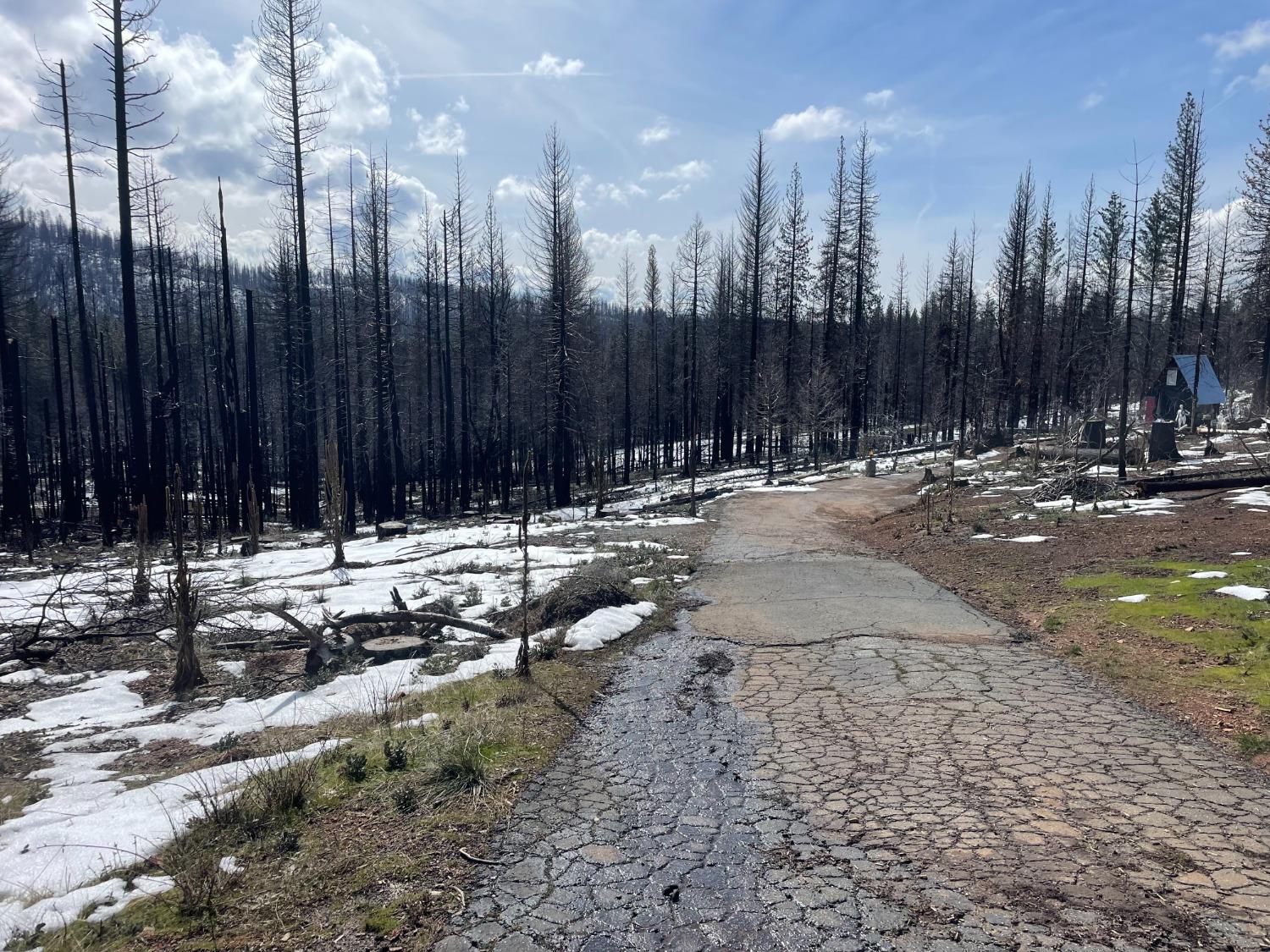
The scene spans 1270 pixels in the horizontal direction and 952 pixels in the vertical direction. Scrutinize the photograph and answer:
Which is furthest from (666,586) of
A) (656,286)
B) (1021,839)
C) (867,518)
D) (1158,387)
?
Answer: (656,286)

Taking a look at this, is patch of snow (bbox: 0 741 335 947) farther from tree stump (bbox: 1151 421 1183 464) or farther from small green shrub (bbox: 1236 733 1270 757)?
tree stump (bbox: 1151 421 1183 464)

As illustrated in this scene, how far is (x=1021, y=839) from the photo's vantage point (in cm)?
402

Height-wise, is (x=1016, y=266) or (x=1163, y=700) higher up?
(x=1016, y=266)

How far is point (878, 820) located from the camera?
430cm

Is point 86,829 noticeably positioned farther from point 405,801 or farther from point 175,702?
point 175,702

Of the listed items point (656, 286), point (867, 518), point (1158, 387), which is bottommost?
point (867, 518)

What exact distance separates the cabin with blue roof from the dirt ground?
22318 mm

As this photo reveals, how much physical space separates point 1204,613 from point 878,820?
21.8 feet

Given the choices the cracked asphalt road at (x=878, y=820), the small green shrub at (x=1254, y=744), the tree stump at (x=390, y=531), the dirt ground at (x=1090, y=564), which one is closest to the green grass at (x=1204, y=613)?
the dirt ground at (x=1090, y=564)

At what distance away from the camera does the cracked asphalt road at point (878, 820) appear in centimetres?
329

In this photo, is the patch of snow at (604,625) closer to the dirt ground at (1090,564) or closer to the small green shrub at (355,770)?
the small green shrub at (355,770)

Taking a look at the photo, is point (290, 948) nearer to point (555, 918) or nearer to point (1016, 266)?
point (555, 918)

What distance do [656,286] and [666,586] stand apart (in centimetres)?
3965

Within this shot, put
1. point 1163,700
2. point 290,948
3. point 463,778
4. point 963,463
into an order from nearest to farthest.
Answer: point 290,948 < point 463,778 < point 1163,700 < point 963,463
